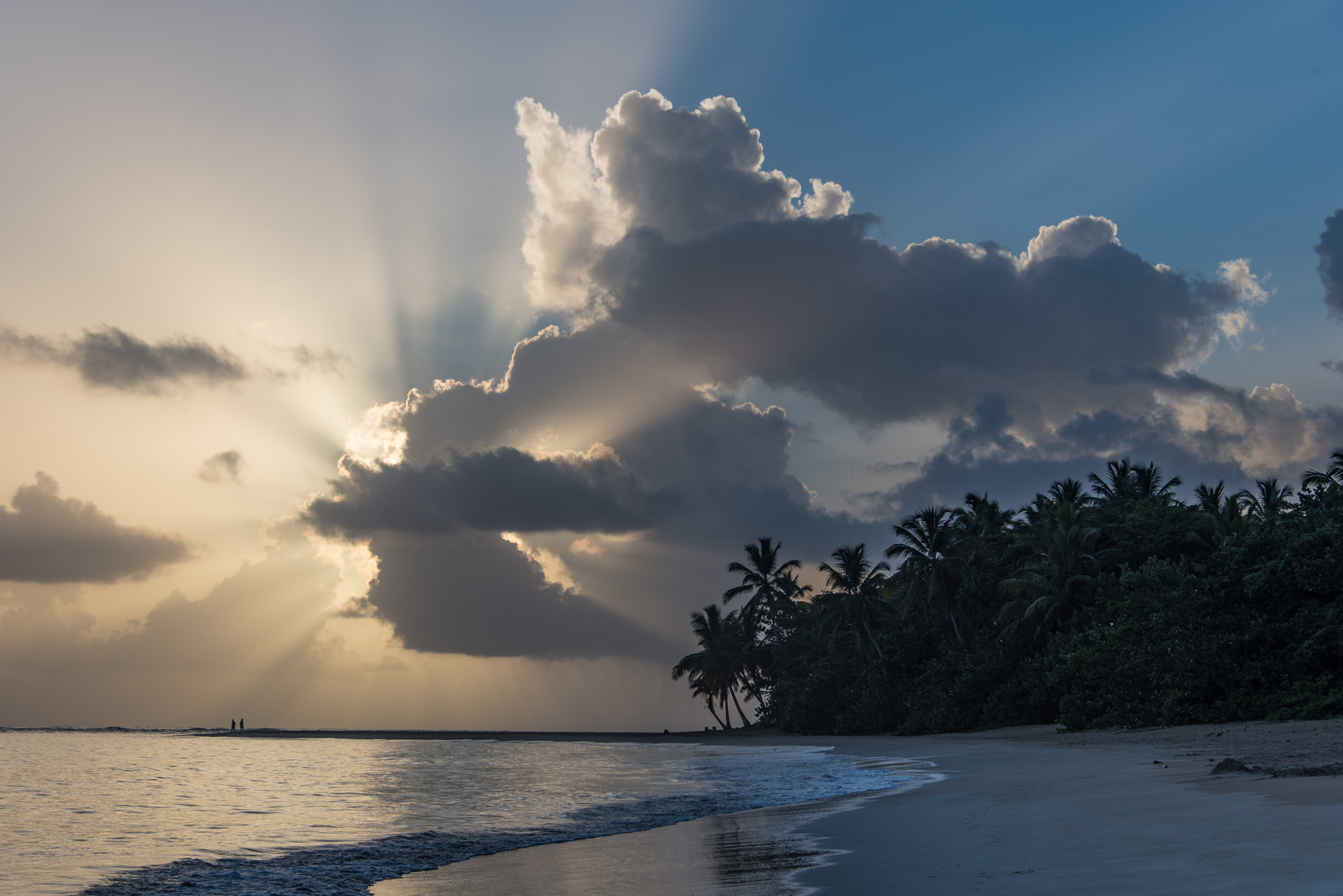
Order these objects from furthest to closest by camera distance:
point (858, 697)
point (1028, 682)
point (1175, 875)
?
point (858, 697) < point (1028, 682) < point (1175, 875)

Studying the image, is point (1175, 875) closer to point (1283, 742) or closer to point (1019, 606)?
point (1283, 742)

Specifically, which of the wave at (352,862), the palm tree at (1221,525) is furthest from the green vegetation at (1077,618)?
the wave at (352,862)

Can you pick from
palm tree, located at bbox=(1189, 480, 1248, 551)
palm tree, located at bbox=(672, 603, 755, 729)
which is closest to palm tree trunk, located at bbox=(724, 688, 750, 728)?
palm tree, located at bbox=(672, 603, 755, 729)

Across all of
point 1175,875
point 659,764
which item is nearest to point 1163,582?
point 659,764

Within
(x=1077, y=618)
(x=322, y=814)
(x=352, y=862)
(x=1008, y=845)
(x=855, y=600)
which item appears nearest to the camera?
(x=1008, y=845)

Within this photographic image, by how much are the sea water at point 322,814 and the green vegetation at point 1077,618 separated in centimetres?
1191

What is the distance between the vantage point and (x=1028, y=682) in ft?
132

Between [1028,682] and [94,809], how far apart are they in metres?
36.4

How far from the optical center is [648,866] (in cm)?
948

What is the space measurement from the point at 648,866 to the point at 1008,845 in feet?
12.3

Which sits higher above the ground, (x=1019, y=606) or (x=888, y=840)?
(x=1019, y=606)

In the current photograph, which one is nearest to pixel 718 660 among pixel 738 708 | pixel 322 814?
pixel 738 708

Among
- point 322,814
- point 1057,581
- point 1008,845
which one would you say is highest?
point 1057,581

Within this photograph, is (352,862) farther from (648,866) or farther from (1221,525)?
(1221,525)
